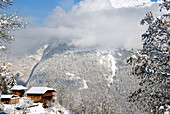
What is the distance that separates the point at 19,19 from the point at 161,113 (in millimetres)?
6996

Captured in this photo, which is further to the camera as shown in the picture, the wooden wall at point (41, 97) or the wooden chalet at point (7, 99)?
the wooden wall at point (41, 97)

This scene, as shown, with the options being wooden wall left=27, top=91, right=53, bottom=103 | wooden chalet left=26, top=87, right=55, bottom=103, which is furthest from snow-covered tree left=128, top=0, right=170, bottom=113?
wooden wall left=27, top=91, right=53, bottom=103

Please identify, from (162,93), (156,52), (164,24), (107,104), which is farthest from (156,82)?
(107,104)

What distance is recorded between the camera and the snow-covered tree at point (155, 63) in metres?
6.21

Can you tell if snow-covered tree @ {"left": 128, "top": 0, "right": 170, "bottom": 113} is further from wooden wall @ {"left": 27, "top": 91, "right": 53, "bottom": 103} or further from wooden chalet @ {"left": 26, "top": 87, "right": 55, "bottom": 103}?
wooden wall @ {"left": 27, "top": 91, "right": 53, "bottom": 103}

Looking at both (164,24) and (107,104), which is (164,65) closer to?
(164,24)

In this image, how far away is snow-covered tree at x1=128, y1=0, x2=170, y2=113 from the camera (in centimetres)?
621

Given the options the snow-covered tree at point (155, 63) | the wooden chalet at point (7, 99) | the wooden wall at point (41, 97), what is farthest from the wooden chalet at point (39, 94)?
the snow-covered tree at point (155, 63)

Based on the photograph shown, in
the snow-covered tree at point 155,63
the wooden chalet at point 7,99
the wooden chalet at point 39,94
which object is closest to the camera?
the snow-covered tree at point 155,63

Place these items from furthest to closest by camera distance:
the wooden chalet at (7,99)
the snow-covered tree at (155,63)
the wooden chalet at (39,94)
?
1. the wooden chalet at (39,94)
2. the wooden chalet at (7,99)
3. the snow-covered tree at (155,63)

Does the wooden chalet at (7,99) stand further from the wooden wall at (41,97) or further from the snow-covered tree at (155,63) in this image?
the snow-covered tree at (155,63)

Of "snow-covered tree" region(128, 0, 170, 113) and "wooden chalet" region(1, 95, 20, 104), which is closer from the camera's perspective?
"snow-covered tree" region(128, 0, 170, 113)

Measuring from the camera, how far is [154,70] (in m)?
6.14

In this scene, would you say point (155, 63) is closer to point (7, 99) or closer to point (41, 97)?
point (41, 97)
